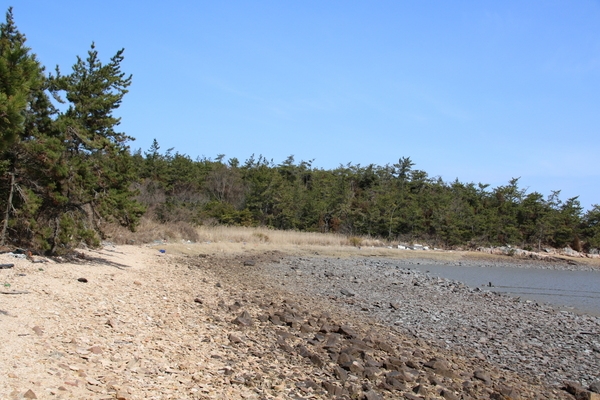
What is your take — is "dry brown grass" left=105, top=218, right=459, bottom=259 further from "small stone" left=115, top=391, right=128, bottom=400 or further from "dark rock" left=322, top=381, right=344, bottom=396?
"small stone" left=115, top=391, right=128, bottom=400

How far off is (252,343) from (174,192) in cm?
4115

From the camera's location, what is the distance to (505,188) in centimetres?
5684

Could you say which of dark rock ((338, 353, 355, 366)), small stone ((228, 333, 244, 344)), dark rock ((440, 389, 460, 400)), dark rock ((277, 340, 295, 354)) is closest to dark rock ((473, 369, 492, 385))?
dark rock ((440, 389, 460, 400))

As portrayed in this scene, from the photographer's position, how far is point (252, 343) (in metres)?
7.80

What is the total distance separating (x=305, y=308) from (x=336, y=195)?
3861 cm

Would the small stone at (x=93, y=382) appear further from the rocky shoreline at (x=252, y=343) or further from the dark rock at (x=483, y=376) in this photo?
the dark rock at (x=483, y=376)

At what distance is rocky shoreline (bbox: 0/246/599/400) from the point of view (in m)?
5.55

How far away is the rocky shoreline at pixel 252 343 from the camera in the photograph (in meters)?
5.55

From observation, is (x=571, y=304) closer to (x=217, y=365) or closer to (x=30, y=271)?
(x=217, y=365)

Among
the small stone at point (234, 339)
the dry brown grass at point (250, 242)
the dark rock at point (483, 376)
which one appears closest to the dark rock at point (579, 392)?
the dark rock at point (483, 376)

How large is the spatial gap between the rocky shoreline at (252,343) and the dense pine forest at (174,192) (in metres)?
1.71

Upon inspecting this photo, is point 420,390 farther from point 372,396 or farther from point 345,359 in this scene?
point 345,359

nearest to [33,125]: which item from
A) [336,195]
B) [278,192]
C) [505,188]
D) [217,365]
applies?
[217,365]

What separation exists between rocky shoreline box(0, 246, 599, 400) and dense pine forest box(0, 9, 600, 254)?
1.71 m
